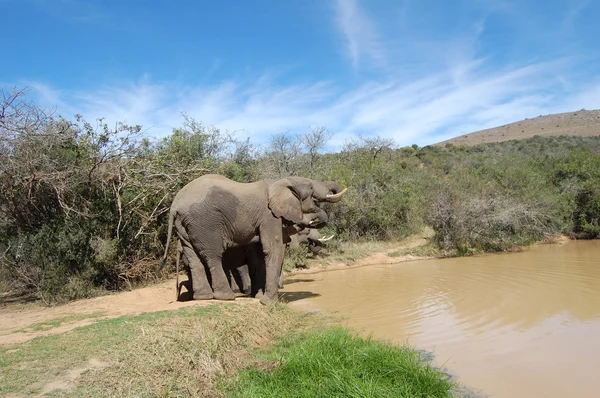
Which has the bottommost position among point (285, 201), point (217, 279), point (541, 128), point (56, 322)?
point (56, 322)

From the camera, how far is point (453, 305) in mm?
9172

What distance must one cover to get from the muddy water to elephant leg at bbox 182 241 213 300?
212cm

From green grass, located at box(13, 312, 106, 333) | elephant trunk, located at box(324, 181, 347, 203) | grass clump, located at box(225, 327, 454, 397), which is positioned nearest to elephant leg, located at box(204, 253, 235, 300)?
green grass, located at box(13, 312, 106, 333)

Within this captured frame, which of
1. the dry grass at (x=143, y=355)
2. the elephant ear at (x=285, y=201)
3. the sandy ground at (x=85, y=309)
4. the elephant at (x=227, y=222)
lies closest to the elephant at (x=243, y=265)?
the elephant at (x=227, y=222)

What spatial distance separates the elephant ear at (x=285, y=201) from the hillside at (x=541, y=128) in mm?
64751

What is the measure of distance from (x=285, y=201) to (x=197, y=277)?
227 cm

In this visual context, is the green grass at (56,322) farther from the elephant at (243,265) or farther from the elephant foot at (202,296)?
the elephant at (243,265)

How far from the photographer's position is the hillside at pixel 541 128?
214 ft

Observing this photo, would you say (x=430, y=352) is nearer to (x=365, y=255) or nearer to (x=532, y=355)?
(x=532, y=355)

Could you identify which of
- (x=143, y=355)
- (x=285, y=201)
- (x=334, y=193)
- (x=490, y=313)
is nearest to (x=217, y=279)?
(x=285, y=201)

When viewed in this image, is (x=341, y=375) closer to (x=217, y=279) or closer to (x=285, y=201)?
(x=217, y=279)

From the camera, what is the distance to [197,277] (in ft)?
27.7

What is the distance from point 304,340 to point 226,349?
1287mm

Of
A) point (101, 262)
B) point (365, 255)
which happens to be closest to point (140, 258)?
point (101, 262)
